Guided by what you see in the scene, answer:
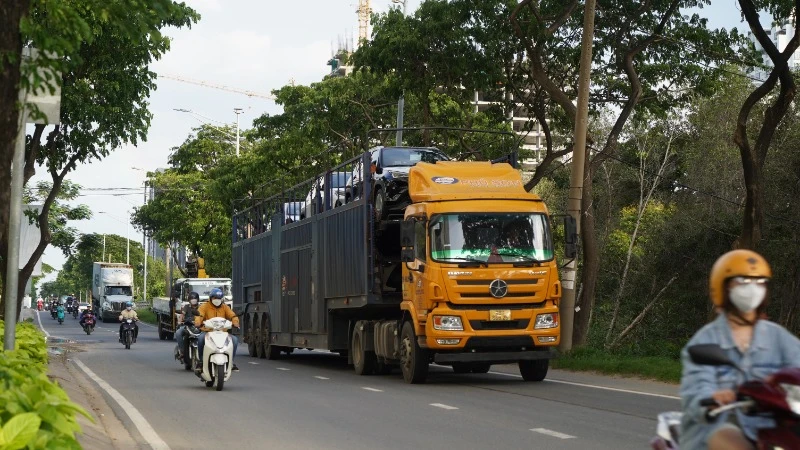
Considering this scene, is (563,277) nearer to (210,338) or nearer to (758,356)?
(210,338)

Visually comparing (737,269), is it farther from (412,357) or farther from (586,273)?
(586,273)

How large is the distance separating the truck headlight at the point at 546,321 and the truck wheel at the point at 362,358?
4.41m

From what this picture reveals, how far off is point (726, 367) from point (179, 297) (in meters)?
48.6

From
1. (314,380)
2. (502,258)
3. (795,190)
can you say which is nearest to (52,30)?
(502,258)

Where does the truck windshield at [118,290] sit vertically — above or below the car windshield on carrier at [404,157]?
above

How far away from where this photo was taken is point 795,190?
32.9 meters

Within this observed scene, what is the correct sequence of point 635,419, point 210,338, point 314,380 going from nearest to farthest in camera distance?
point 635,419 → point 210,338 → point 314,380

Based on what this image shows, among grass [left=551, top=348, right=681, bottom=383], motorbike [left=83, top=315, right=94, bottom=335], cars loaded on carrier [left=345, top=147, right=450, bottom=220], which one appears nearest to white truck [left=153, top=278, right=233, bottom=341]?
motorbike [left=83, top=315, right=94, bottom=335]

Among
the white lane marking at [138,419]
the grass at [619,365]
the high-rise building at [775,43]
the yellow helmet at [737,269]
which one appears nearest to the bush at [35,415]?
the yellow helmet at [737,269]

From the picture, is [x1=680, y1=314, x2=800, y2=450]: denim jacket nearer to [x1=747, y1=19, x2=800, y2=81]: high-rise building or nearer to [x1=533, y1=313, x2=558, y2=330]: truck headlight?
[x1=533, y1=313, x2=558, y2=330]: truck headlight

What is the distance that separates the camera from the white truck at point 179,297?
168ft

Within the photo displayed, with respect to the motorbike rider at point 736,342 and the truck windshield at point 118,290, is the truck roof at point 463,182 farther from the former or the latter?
the truck windshield at point 118,290

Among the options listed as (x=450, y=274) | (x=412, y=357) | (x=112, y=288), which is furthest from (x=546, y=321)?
(x=112, y=288)

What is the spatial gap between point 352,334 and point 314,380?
2.68 meters
